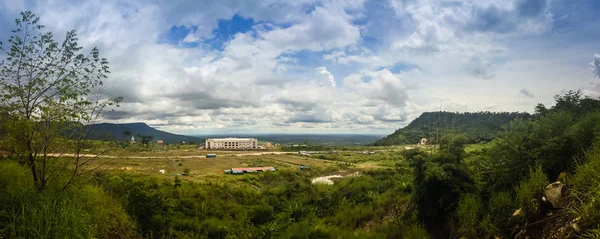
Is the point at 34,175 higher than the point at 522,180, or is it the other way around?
the point at 34,175

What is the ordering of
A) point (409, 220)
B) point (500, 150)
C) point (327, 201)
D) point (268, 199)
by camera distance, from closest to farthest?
point (500, 150)
point (409, 220)
point (327, 201)
point (268, 199)

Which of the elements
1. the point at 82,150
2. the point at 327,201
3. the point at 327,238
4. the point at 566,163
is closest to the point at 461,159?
the point at 566,163

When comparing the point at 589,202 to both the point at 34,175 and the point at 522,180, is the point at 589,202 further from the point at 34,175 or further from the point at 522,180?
the point at 34,175

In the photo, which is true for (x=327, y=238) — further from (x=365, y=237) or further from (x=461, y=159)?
(x=461, y=159)

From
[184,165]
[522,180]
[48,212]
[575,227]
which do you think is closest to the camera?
[575,227]

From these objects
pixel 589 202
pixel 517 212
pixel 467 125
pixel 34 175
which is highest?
pixel 467 125

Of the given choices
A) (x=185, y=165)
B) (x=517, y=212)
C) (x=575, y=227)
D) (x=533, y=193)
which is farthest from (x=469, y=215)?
(x=185, y=165)

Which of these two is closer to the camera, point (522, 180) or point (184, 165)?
point (522, 180)

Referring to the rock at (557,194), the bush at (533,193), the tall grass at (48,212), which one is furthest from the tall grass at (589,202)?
the tall grass at (48,212)
